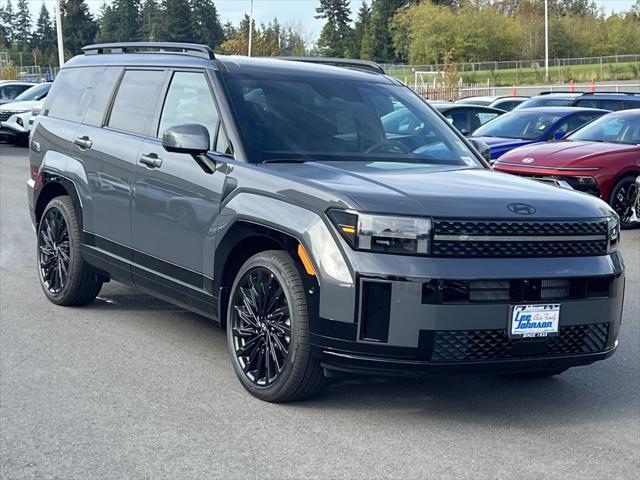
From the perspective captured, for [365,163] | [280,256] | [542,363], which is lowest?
[542,363]

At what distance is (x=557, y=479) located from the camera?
14.8 ft

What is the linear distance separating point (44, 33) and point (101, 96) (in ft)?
532

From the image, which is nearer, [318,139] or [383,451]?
[383,451]

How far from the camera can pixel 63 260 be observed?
789cm

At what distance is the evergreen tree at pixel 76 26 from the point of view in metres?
113

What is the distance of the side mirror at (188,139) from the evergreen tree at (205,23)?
4122 inches

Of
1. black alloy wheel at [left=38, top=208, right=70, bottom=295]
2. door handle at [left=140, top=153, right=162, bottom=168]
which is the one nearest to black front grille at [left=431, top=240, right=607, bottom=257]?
door handle at [left=140, top=153, right=162, bottom=168]

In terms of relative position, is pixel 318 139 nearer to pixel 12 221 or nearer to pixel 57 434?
pixel 57 434

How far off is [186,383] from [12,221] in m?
8.03

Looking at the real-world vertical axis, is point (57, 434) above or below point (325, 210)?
below

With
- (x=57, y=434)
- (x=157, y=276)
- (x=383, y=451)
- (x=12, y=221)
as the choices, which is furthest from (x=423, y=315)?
(x=12, y=221)

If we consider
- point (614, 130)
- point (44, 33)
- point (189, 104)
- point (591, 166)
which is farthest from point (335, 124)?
point (44, 33)

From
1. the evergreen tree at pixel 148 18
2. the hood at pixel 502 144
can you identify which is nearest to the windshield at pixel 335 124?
the hood at pixel 502 144

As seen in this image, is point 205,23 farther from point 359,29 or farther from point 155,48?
point 155,48
